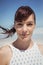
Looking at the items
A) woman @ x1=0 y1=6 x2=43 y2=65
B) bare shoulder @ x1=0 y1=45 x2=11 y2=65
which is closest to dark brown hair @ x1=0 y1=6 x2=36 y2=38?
woman @ x1=0 y1=6 x2=43 y2=65

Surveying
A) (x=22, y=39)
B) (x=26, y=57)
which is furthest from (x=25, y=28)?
(x=26, y=57)

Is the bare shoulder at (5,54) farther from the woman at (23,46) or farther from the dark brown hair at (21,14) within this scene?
the dark brown hair at (21,14)

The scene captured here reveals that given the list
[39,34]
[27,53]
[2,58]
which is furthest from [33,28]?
[2,58]

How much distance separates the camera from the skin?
106 centimetres

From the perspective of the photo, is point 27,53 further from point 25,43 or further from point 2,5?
point 2,5

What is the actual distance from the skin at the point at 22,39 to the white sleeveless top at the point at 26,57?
3 centimetres

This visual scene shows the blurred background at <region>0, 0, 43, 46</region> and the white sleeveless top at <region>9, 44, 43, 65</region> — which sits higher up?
the blurred background at <region>0, 0, 43, 46</region>

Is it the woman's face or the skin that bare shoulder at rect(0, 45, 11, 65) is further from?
the woman's face

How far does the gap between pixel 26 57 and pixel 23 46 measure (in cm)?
8

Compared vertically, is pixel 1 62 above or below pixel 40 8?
below

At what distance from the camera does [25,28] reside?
1.06 metres

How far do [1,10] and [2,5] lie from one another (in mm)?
35

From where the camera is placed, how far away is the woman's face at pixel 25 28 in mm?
1063

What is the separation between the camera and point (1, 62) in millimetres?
1045
